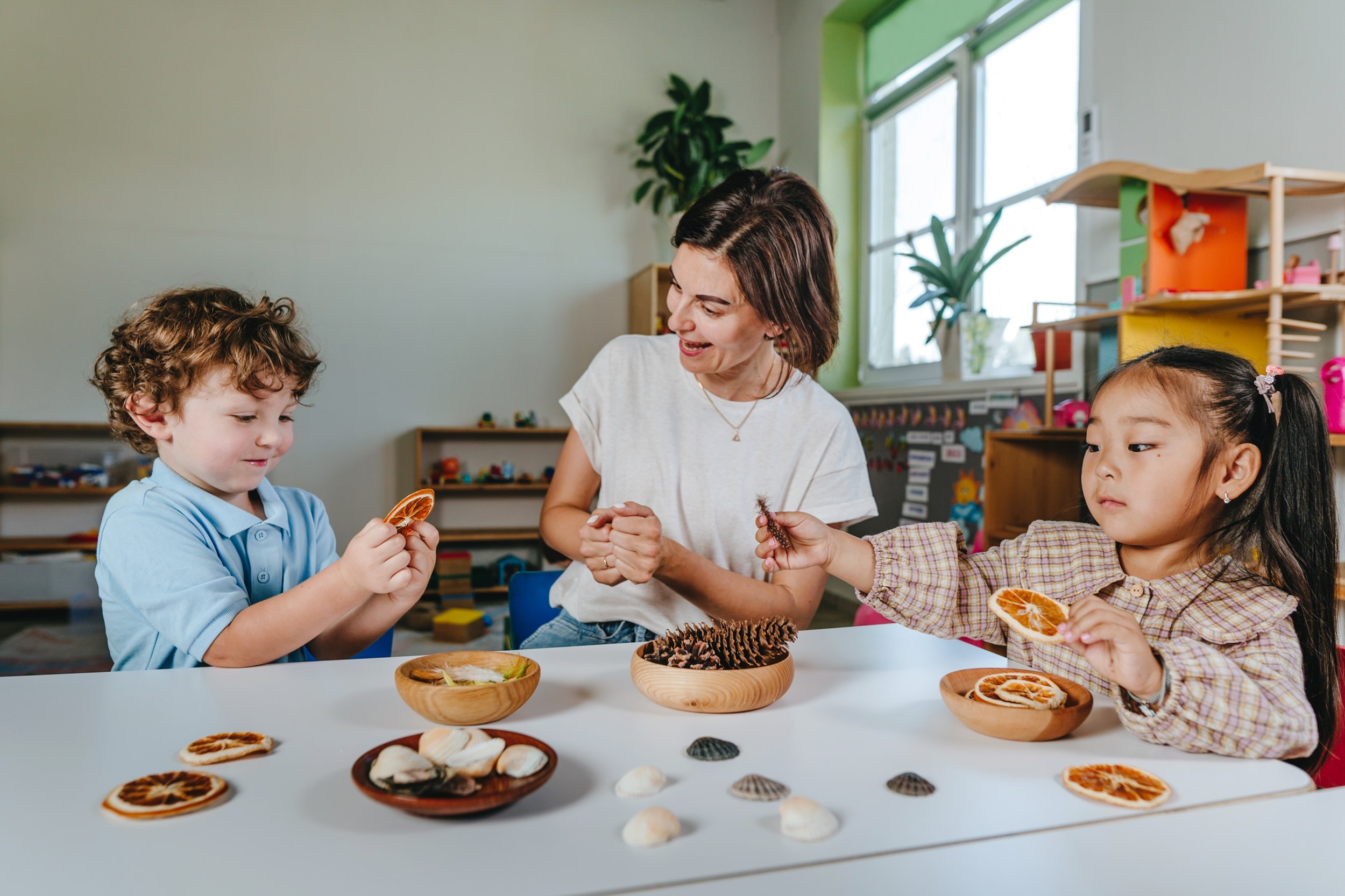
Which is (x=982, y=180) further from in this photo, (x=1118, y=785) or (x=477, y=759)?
(x=477, y=759)

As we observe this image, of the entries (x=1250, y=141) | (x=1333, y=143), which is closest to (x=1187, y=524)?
(x=1333, y=143)

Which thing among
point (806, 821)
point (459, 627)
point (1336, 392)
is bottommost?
point (459, 627)

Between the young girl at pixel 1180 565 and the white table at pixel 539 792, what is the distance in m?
0.07

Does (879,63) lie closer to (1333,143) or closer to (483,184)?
(483,184)

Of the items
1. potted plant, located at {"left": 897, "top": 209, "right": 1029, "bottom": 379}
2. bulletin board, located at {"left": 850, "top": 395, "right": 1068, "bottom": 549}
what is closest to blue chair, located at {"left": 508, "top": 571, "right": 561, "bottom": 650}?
bulletin board, located at {"left": 850, "top": 395, "right": 1068, "bottom": 549}

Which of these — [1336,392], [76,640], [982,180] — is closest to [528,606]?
[76,640]

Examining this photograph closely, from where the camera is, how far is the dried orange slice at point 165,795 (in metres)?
0.60

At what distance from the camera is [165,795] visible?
0.62 meters

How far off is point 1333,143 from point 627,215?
344cm

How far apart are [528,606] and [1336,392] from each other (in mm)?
1800

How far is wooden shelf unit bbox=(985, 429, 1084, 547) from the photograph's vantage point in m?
2.72

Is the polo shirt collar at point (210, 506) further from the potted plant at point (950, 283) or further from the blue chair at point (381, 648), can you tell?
the potted plant at point (950, 283)

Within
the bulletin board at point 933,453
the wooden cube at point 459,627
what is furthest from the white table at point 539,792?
the wooden cube at point 459,627

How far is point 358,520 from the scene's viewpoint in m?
4.55
